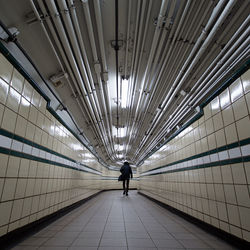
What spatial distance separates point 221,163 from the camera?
7.25ft

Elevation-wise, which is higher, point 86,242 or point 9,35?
point 9,35

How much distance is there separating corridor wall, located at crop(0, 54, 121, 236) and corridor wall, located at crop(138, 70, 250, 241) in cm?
252

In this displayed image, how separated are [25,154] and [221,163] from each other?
8.47 ft

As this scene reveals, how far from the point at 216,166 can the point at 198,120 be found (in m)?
0.90

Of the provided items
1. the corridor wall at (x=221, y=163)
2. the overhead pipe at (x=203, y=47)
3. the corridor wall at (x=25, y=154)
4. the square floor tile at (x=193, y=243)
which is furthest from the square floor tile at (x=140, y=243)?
the overhead pipe at (x=203, y=47)

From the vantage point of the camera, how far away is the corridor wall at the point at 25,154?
5.67ft

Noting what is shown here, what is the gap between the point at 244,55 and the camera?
198 centimetres

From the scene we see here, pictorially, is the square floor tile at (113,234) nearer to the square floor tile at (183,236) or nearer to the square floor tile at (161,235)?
the square floor tile at (161,235)

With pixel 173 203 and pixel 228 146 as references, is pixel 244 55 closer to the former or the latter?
pixel 228 146

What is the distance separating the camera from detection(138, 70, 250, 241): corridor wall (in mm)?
1813

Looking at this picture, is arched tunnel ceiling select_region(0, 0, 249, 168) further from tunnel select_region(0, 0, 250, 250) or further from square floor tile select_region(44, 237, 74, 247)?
square floor tile select_region(44, 237, 74, 247)

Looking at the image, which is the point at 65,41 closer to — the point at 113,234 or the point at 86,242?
the point at 86,242

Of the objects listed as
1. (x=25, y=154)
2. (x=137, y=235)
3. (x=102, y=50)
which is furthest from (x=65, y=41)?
(x=137, y=235)

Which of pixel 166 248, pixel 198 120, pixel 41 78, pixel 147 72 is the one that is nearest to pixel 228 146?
pixel 198 120
